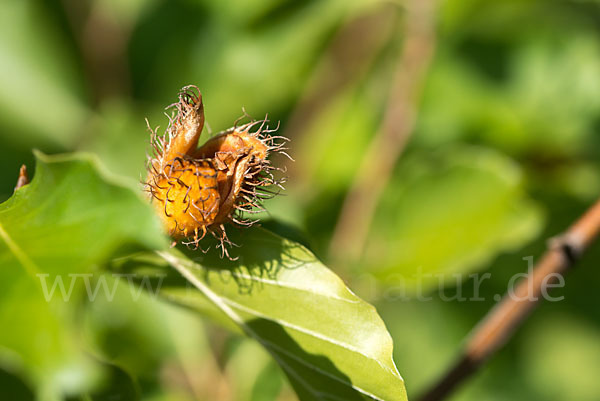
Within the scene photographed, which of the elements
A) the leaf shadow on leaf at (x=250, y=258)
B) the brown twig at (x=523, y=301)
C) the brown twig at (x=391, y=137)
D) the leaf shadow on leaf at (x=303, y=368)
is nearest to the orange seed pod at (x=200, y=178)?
the leaf shadow on leaf at (x=250, y=258)

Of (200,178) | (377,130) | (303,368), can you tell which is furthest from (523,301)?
(377,130)

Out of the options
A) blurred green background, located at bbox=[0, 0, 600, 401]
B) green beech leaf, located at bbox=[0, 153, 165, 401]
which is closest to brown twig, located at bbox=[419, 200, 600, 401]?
blurred green background, located at bbox=[0, 0, 600, 401]

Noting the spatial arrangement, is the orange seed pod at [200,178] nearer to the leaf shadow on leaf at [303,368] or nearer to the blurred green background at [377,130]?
the leaf shadow on leaf at [303,368]

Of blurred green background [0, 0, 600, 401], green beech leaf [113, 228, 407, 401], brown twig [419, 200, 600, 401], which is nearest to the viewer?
green beech leaf [113, 228, 407, 401]

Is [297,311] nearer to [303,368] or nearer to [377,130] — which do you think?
[303,368]

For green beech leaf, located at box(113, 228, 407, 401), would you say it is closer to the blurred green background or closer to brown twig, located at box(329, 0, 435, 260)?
the blurred green background
